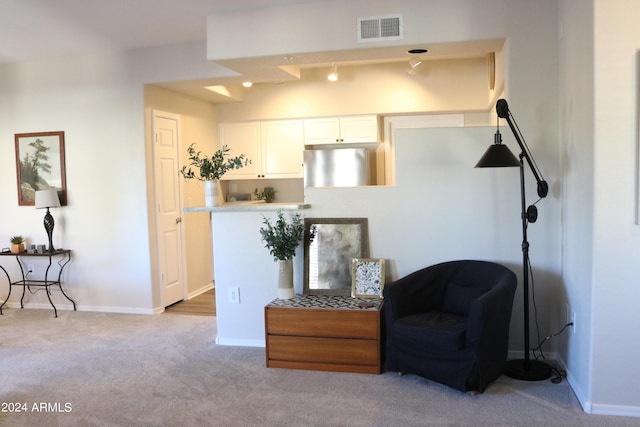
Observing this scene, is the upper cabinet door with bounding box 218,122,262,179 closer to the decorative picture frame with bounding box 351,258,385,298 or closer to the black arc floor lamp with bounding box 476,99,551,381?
the decorative picture frame with bounding box 351,258,385,298

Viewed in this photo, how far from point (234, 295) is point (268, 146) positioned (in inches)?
105

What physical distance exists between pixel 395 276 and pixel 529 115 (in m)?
1.50

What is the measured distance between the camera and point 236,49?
4188mm

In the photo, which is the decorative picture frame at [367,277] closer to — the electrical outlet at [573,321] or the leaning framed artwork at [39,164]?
the electrical outlet at [573,321]

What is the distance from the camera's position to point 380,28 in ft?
12.8

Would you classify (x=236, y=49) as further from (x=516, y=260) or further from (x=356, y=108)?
(x=516, y=260)

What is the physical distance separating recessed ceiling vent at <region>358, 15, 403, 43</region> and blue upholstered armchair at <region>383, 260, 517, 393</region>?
1.72m

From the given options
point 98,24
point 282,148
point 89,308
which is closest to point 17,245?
point 89,308

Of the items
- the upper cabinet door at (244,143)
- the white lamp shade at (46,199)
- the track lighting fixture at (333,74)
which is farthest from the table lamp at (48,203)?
the track lighting fixture at (333,74)

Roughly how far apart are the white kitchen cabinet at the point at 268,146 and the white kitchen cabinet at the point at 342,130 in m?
0.14

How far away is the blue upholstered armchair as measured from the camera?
123 inches

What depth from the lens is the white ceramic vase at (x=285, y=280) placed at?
3963 millimetres

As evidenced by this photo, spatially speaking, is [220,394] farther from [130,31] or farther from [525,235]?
[130,31]

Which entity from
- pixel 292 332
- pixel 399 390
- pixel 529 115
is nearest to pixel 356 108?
pixel 529 115
